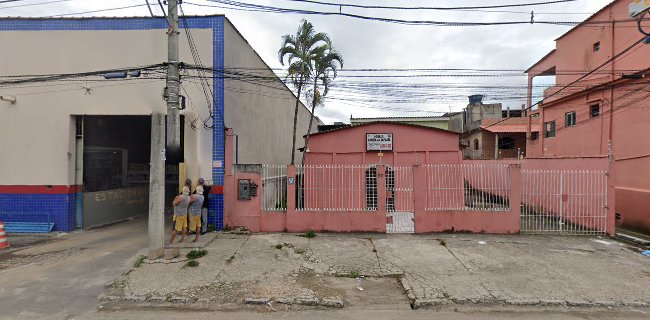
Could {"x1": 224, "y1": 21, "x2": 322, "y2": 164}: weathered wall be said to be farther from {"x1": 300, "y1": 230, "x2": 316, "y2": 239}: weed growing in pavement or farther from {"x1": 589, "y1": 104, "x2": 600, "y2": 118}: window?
{"x1": 589, "y1": 104, "x2": 600, "y2": 118}: window

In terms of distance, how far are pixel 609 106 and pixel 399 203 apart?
922 cm

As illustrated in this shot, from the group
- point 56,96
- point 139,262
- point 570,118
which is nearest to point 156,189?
point 139,262

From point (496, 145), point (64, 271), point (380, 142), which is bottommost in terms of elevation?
point (64, 271)

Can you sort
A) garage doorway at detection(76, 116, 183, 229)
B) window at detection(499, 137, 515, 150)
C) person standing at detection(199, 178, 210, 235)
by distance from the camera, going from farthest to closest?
window at detection(499, 137, 515, 150) → garage doorway at detection(76, 116, 183, 229) → person standing at detection(199, 178, 210, 235)

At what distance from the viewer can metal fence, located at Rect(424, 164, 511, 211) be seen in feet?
29.6

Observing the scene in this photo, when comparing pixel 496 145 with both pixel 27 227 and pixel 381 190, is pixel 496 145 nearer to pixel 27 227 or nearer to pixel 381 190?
pixel 381 190

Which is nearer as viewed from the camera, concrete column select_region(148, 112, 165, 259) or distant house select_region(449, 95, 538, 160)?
concrete column select_region(148, 112, 165, 259)

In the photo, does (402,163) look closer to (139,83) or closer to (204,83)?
(204,83)

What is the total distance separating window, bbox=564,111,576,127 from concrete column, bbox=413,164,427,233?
10668 millimetres

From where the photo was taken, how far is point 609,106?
1242cm

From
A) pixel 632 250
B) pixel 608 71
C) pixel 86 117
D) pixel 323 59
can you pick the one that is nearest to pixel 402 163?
pixel 323 59

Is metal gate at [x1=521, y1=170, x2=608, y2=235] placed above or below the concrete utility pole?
below

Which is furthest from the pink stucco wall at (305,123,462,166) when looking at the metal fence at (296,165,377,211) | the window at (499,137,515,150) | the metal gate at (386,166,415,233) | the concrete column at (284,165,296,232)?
the window at (499,137,515,150)

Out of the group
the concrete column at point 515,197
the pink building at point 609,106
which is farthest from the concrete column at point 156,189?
the pink building at point 609,106
